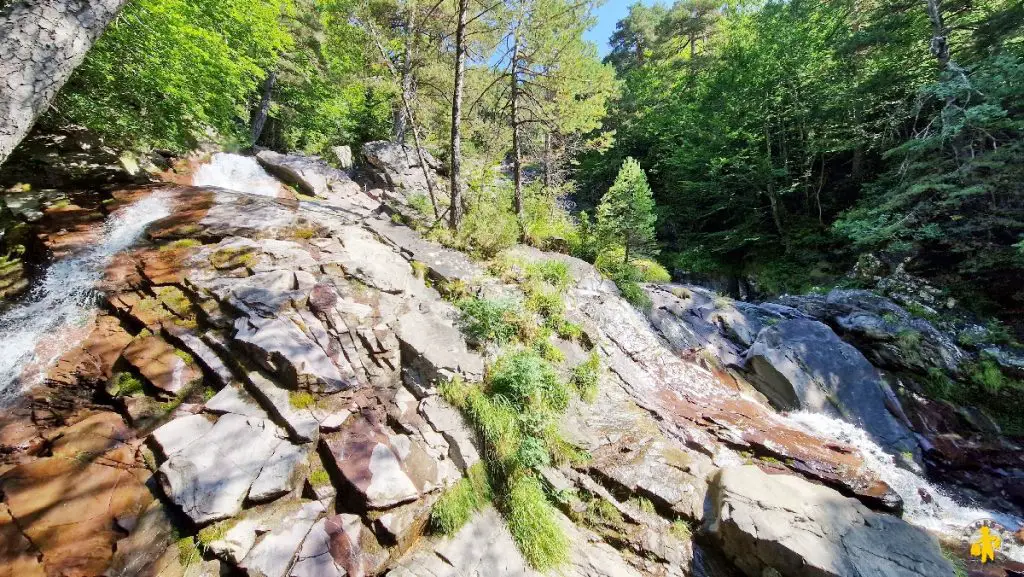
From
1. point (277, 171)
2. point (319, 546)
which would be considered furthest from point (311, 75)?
point (319, 546)

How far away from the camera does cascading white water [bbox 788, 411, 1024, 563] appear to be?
5.60 meters

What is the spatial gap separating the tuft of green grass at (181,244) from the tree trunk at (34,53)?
357 centimetres

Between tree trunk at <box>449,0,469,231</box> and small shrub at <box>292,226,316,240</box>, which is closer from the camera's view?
small shrub at <box>292,226,316,240</box>

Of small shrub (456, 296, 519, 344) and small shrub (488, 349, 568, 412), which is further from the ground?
small shrub (456, 296, 519, 344)

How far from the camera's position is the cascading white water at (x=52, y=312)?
13.8 ft

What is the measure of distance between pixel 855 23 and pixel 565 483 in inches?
789

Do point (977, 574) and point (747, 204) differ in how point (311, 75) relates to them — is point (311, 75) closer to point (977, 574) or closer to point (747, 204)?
point (747, 204)

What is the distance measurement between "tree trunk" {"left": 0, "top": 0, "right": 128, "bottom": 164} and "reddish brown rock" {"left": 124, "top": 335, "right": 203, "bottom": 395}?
2.41 metres

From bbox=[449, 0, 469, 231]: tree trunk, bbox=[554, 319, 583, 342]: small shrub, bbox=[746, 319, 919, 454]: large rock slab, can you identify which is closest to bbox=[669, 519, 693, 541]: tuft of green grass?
bbox=[554, 319, 583, 342]: small shrub

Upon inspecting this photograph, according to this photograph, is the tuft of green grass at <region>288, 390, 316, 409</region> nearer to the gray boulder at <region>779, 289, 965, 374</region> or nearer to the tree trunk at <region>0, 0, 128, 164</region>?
the tree trunk at <region>0, 0, 128, 164</region>

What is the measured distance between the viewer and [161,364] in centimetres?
429

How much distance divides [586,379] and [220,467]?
4.83 meters

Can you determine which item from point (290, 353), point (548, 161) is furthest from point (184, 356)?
point (548, 161)

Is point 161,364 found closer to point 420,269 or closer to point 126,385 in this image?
point 126,385
